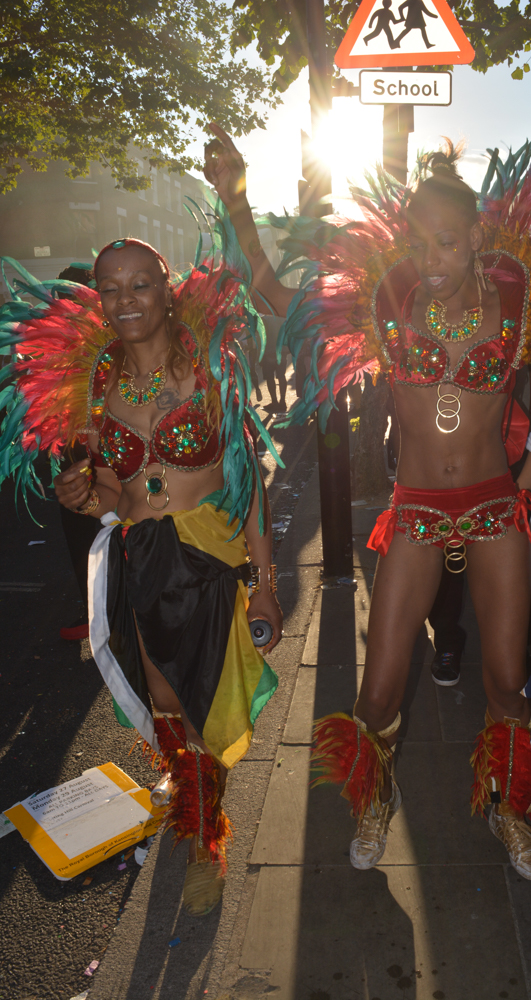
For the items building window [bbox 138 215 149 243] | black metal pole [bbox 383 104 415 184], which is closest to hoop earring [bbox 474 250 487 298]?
black metal pole [bbox 383 104 415 184]

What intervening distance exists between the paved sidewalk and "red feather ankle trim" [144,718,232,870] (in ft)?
0.48

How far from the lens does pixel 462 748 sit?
3402 millimetres

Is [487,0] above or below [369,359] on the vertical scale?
above

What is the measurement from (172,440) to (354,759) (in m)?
1.40

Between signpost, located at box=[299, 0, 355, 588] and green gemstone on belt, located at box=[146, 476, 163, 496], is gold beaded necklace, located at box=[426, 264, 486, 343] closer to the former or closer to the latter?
green gemstone on belt, located at box=[146, 476, 163, 496]

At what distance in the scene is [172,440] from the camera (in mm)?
2639

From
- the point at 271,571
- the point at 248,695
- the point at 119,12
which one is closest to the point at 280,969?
the point at 248,695

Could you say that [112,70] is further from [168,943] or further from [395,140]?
[168,943]

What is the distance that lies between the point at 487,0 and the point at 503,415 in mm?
6256

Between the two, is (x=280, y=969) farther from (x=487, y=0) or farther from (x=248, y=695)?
(x=487, y=0)

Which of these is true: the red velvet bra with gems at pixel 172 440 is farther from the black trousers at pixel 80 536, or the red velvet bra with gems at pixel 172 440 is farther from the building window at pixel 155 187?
the building window at pixel 155 187

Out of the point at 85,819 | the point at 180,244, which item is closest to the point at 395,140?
the point at 85,819

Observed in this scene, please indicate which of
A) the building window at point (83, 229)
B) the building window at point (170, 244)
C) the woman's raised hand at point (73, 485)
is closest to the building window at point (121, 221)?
the building window at point (83, 229)

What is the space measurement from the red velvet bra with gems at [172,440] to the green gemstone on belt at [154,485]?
2.3 inches
